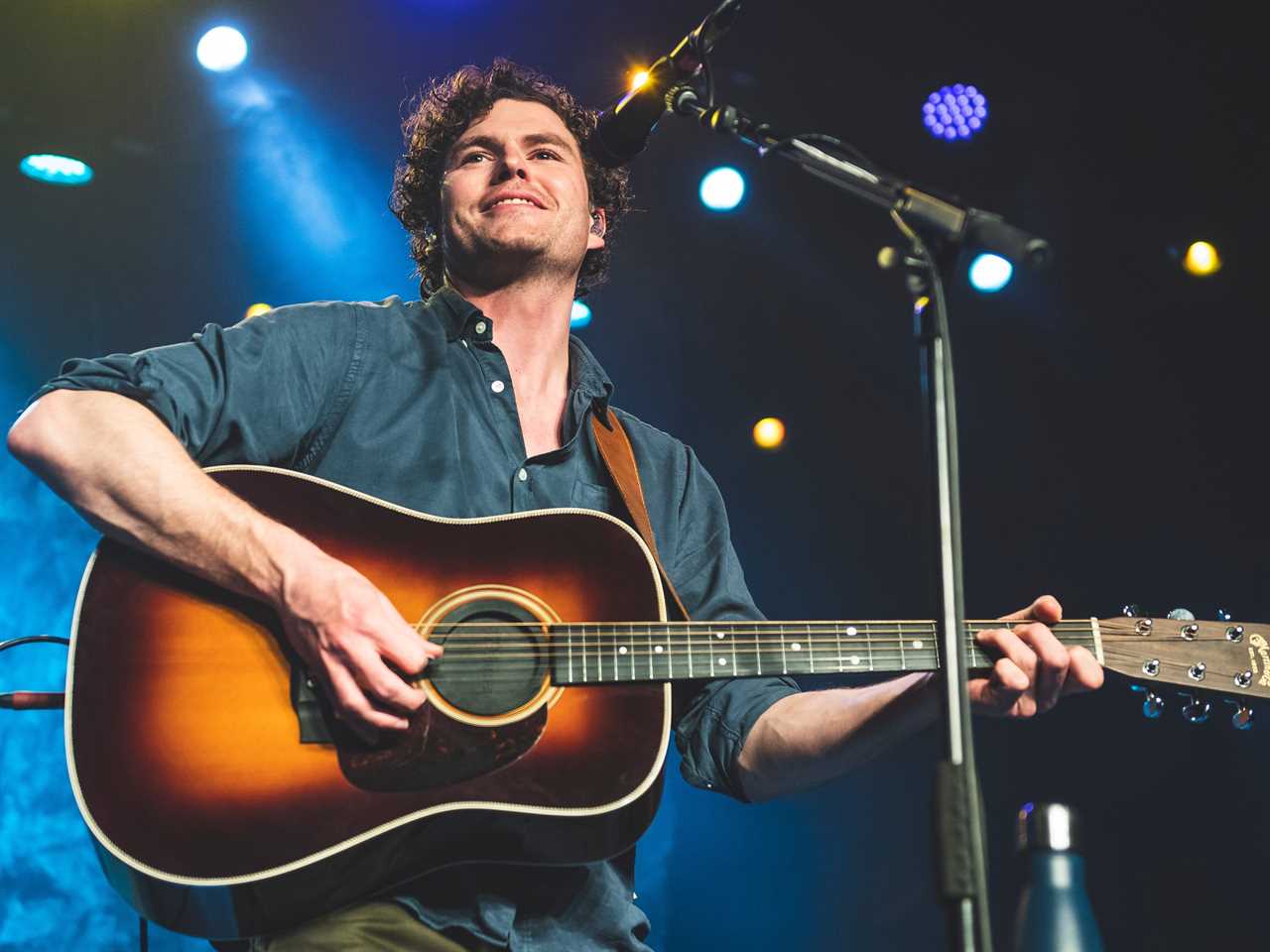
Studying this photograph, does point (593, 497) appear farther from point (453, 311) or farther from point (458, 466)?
point (453, 311)

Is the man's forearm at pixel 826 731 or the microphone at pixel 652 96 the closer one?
the microphone at pixel 652 96

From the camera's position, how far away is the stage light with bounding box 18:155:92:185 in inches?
189

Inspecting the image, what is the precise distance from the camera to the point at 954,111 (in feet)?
17.2

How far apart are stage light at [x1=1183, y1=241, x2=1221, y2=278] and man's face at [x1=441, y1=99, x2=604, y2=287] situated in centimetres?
299

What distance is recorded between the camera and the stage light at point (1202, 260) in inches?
188

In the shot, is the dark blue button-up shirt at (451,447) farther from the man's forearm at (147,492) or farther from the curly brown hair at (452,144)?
the curly brown hair at (452,144)

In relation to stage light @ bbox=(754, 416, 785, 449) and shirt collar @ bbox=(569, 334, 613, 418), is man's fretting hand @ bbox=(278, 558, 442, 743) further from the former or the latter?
stage light @ bbox=(754, 416, 785, 449)

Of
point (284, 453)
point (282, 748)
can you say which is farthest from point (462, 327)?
point (282, 748)

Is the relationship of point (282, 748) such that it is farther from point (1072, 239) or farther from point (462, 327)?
point (1072, 239)

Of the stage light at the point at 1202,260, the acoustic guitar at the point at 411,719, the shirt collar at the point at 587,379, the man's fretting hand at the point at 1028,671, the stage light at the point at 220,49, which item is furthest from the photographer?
the stage light at the point at 220,49

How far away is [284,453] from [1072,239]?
13.2ft

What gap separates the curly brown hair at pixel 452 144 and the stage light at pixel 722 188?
1535mm

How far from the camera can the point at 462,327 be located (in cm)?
289

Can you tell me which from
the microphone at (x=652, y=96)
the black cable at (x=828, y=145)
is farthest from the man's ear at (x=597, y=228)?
the black cable at (x=828, y=145)
